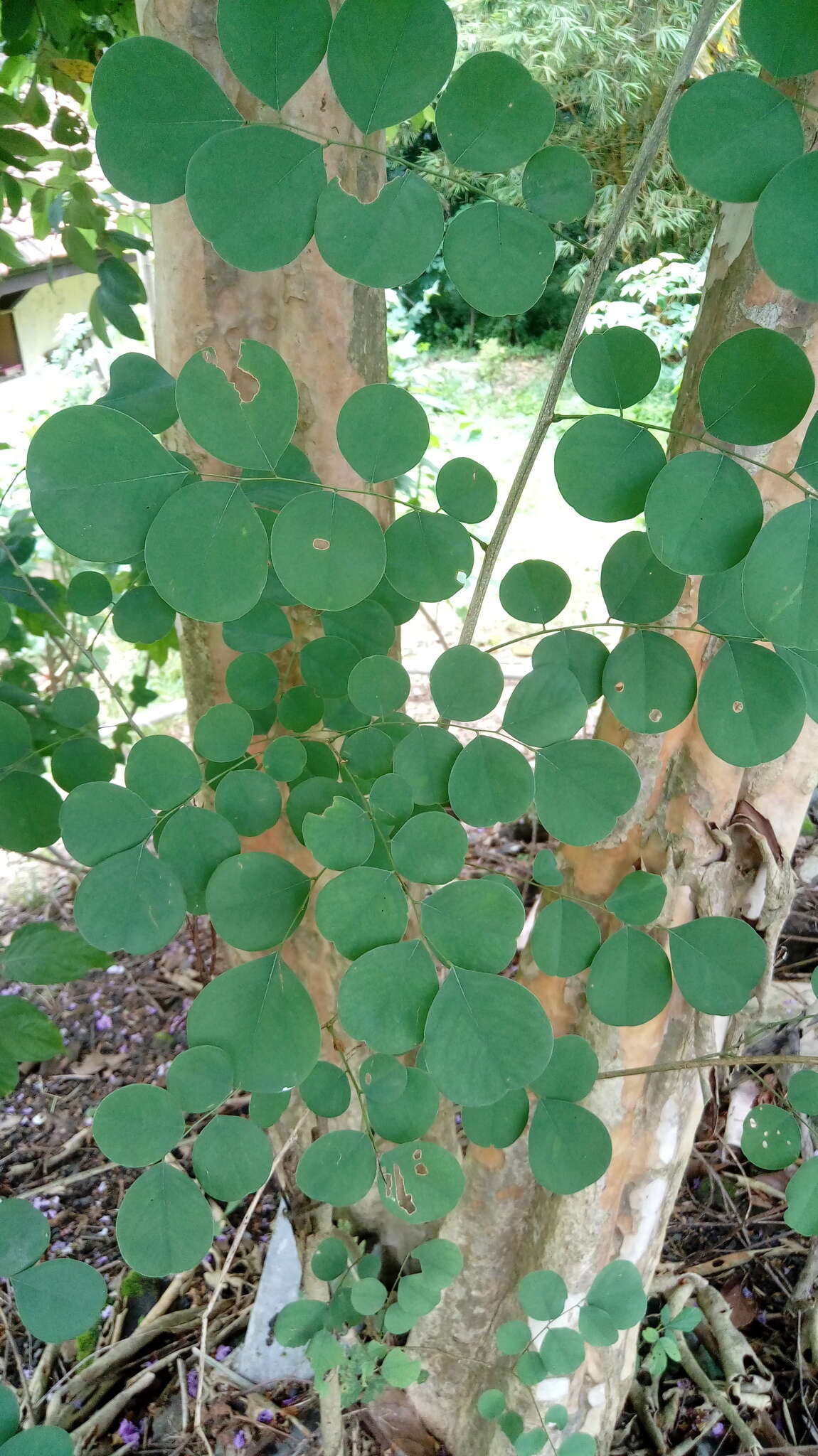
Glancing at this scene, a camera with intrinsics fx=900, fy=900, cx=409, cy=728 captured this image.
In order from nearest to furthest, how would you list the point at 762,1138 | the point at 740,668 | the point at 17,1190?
the point at 740,668, the point at 762,1138, the point at 17,1190

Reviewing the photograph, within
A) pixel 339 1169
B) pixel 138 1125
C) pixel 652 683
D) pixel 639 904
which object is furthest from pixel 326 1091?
pixel 652 683

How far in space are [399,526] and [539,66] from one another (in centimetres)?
346

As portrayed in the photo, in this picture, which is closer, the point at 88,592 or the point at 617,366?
the point at 617,366

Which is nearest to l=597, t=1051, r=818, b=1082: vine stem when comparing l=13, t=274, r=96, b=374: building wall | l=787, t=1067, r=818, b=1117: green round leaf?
l=787, t=1067, r=818, b=1117: green round leaf

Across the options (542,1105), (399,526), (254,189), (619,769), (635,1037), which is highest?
(254,189)

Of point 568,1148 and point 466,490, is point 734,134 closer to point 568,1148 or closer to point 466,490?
point 466,490

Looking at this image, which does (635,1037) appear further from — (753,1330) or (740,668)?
(753,1330)

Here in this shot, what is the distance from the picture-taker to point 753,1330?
1063 millimetres

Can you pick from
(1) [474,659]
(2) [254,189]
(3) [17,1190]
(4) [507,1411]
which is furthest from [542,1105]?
(3) [17,1190]

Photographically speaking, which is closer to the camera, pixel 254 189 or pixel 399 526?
pixel 254 189

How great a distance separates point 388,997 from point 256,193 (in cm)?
40

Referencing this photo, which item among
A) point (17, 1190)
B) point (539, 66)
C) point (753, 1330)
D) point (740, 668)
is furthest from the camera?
point (539, 66)

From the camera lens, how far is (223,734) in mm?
606

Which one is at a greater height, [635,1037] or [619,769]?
[619,769]
